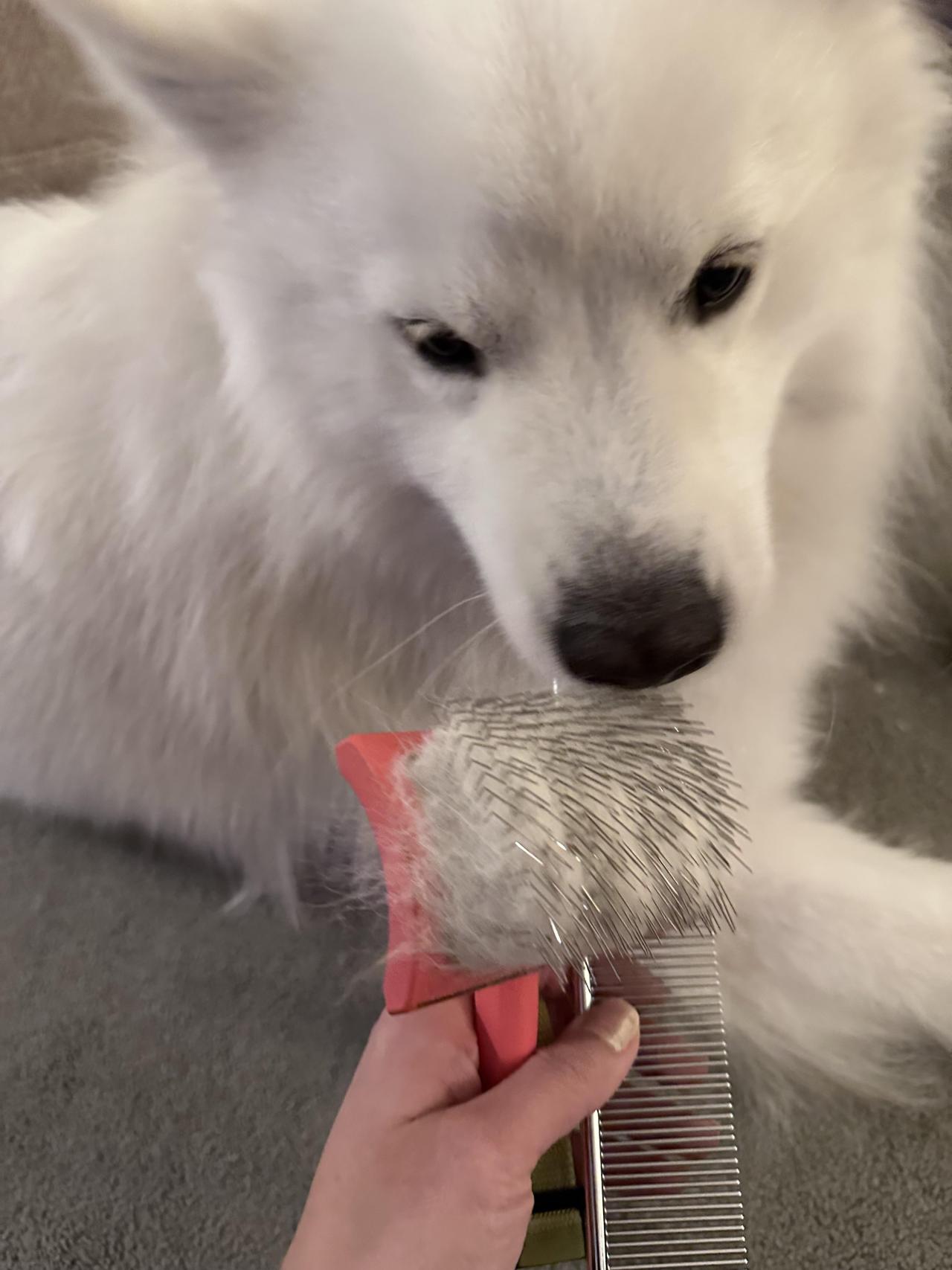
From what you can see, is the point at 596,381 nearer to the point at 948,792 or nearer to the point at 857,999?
the point at 857,999

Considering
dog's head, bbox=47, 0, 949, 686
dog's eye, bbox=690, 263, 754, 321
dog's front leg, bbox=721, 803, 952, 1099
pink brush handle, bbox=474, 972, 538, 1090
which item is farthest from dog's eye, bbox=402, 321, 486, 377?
dog's front leg, bbox=721, 803, 952, 1099

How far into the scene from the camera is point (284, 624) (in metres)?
1.15

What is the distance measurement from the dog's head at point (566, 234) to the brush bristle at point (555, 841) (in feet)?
0.45

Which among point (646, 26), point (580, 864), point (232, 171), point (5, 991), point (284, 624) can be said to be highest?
point (646, 26)

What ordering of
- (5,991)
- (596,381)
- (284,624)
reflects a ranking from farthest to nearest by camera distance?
(5,991)
(284,624)
(596,381)

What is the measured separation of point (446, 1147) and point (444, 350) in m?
0.65

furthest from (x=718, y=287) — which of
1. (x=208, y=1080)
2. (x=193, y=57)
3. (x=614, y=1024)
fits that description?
(x=208, y=1080)

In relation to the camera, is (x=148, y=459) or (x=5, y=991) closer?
(x=148, y=459)

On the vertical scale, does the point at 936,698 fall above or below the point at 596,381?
below

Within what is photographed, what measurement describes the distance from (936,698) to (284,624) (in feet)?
3.45

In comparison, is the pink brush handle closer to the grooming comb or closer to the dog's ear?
the grooming comb

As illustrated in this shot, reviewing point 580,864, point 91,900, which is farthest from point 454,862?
point 91,900

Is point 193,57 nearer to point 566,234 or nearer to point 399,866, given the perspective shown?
point 566,234

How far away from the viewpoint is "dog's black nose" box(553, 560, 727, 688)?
79 cm
